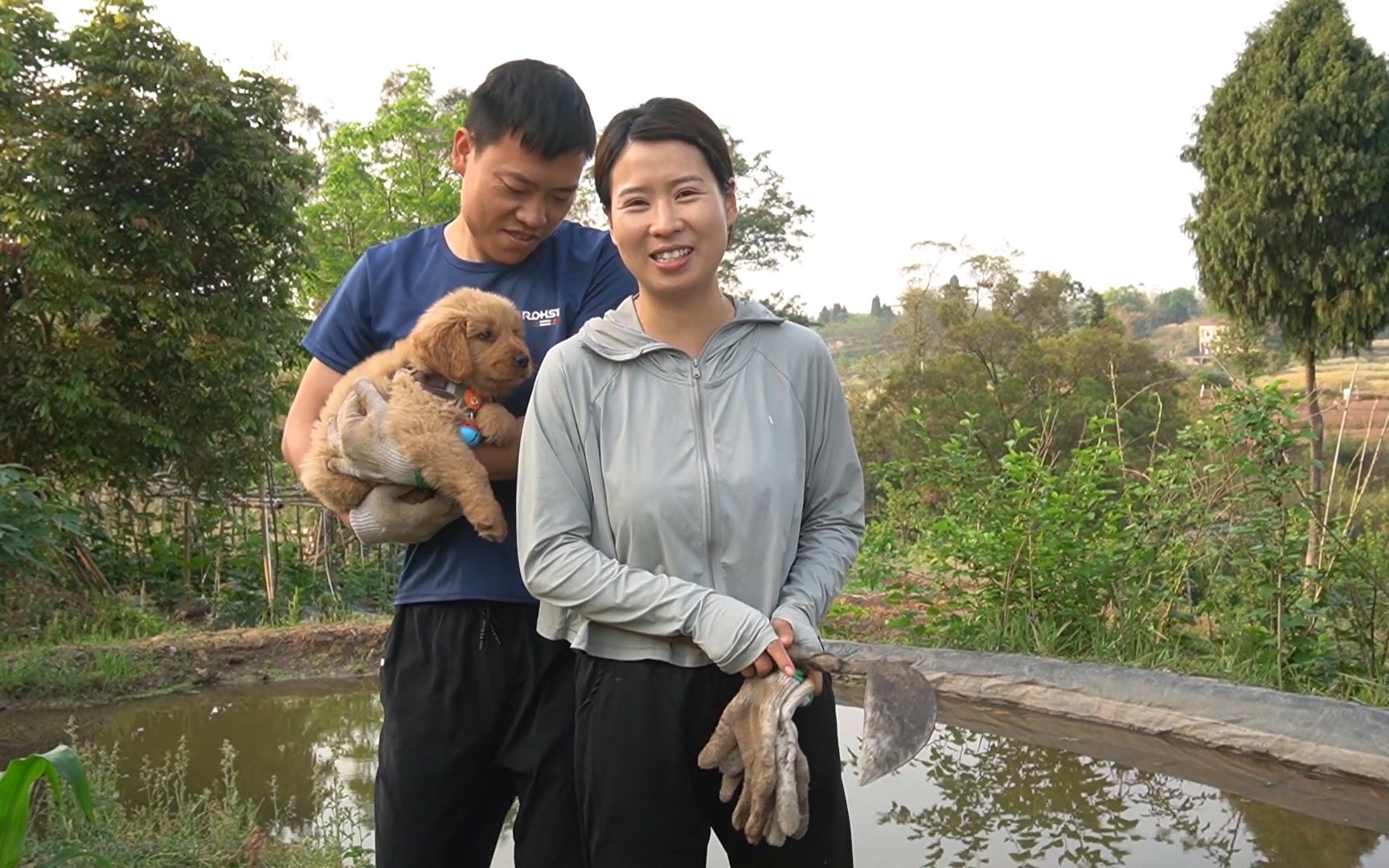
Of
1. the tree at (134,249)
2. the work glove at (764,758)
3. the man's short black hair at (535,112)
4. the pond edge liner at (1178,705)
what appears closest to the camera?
the work glove at (764,758)

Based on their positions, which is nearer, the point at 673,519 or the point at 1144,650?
the point at 673,519

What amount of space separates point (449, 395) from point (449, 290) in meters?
0.26

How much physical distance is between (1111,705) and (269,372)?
6.80m

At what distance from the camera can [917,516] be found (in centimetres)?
780

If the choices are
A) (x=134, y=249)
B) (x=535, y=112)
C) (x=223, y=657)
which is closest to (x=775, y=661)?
(x=535, y=112)

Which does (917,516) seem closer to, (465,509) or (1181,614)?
(1181,614)

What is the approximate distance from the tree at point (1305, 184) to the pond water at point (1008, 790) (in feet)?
35.1

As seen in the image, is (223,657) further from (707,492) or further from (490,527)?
(707,492)

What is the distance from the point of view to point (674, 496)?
1691 millimetres

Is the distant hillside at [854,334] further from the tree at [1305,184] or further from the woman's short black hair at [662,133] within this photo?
the woman's short black hair at [662,133]

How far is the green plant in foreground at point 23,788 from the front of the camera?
219 centimetres

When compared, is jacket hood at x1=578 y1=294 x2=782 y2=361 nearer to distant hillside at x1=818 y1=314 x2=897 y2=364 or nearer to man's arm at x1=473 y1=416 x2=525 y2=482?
man's arm at x1=473 y1=416 x2=525 y2=482

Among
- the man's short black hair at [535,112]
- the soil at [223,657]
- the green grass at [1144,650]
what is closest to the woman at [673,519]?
the man's short black hair at [535,112]

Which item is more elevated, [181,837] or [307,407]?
[307,407]
